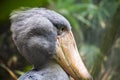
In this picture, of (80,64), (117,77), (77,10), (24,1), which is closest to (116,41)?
(117,77)

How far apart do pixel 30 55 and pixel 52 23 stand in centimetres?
14

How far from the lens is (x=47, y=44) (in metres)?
1.43

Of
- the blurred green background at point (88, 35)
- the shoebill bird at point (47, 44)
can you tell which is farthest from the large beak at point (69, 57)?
→ the blurred green background at point (88, 35)

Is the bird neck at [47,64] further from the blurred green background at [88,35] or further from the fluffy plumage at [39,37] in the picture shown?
the blurred green background at [88,35]

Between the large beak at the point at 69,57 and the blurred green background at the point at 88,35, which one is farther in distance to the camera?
the blurred green background at the point at 88,35

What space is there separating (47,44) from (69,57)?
9 cm

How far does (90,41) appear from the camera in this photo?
3.51 meters

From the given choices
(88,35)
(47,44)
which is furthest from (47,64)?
(88,35)

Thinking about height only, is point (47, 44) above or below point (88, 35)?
above

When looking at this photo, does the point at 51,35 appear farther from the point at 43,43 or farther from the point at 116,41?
the point at 116,41

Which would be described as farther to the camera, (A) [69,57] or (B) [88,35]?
(B) [88,35]

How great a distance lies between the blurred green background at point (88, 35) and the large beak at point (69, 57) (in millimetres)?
634

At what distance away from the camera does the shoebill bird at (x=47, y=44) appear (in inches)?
55.6

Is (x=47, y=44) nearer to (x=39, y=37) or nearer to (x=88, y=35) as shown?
(x=39, y=37)
